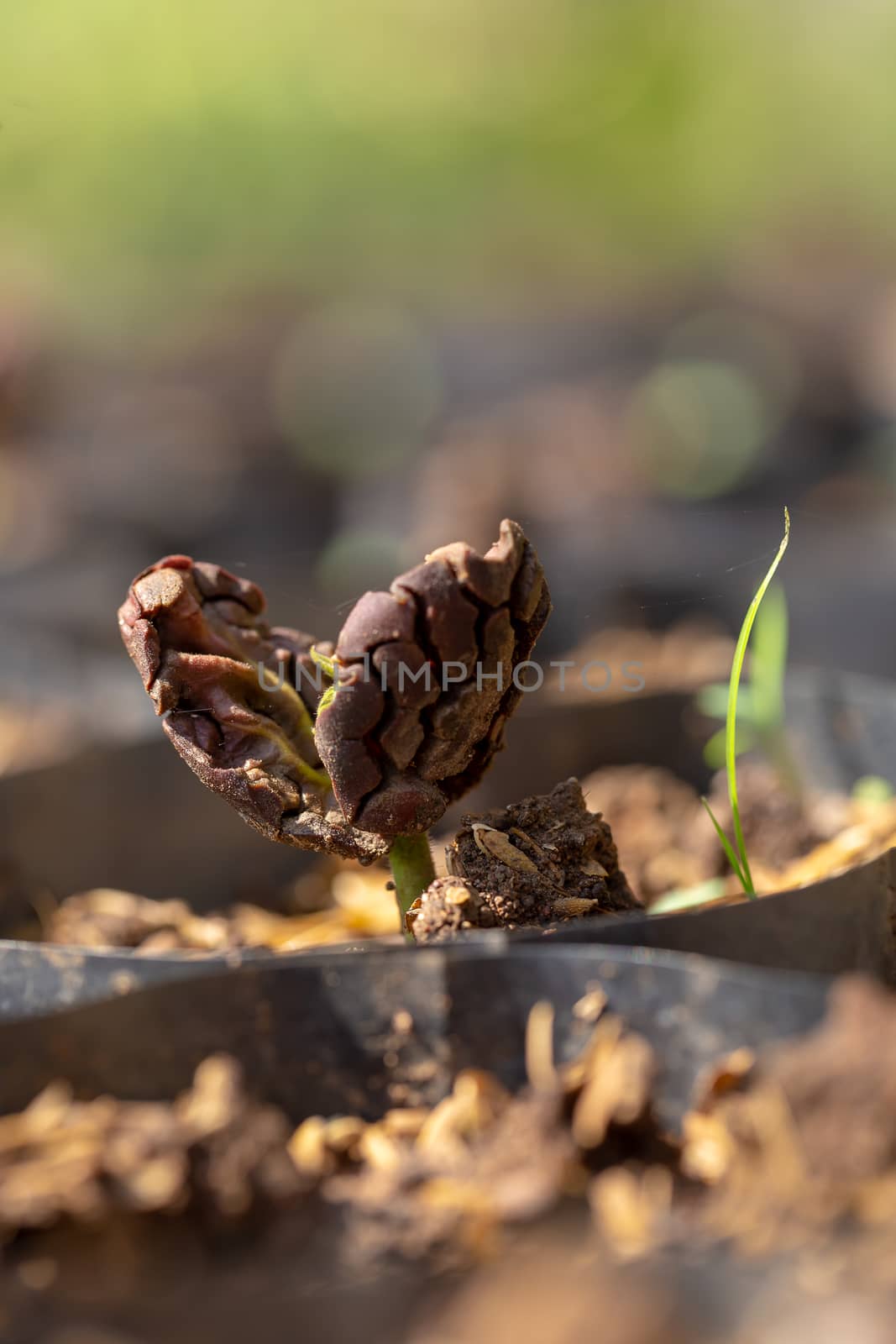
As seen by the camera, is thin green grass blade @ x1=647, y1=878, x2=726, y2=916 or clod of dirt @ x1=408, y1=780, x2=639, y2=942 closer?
clod of dirt @ x1=408, y1=780, x2=639, y2=942

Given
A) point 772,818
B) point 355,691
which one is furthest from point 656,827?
point 355,691

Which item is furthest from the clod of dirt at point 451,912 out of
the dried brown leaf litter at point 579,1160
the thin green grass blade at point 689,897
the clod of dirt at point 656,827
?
the clod of dirt at point 656,827

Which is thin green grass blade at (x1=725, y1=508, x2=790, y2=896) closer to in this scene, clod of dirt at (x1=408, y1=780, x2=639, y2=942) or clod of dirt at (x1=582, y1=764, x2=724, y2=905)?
clod of dirt at (x1=408, y1=780, x2=639, y2=942)

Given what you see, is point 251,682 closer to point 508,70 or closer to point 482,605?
point 482,605

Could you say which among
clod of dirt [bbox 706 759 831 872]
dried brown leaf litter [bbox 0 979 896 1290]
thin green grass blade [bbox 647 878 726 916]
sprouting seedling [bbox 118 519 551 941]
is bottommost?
clod of dirt [bbox 706 759 831 872]

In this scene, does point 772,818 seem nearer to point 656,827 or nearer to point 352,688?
point 656,827

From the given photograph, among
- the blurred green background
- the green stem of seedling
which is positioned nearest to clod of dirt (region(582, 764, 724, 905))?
the green stem of seedling

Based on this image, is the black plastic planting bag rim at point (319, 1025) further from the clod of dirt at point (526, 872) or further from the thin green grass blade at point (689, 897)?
the thin green grass blade at point (689, 897)
